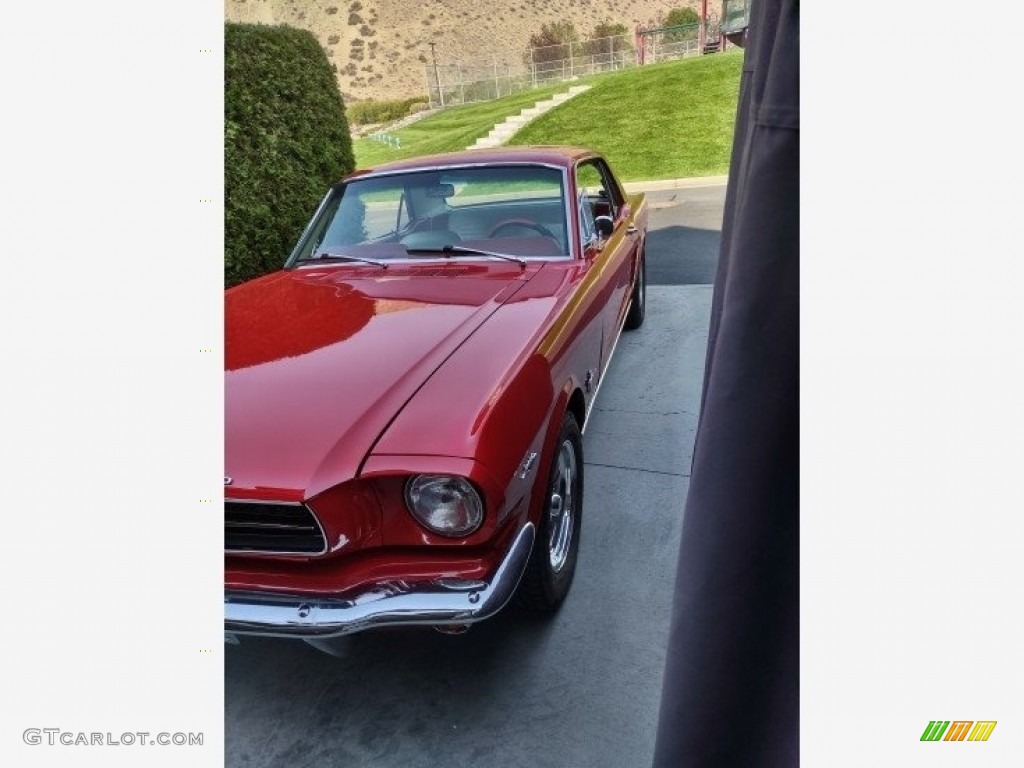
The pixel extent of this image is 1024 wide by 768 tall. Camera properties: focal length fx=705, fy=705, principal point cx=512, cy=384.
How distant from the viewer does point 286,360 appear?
231cm

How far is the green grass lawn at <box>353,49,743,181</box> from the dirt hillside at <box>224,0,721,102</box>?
15.5 metres

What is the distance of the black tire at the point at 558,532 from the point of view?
7.62ft

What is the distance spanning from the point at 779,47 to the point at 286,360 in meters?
1.81

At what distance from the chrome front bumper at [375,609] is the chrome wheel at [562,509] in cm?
63

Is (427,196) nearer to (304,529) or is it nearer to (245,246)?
(304,529)

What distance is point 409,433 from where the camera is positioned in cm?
187

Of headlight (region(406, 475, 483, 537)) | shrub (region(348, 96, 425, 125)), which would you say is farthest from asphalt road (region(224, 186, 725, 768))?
shrub (region(348, 96, 425, 125))

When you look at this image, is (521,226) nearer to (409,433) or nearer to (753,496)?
(409,433)

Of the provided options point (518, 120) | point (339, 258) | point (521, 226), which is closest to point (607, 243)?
point (521, 226)

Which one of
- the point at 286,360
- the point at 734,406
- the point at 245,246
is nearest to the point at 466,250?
the point at 286,360

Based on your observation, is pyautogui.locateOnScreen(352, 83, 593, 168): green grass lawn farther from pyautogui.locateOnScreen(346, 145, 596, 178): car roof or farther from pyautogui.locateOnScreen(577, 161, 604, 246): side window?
pyautogui.locateOnScreen(346, 145, 596, 178): car roof

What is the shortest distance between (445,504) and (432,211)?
2.20 metres
